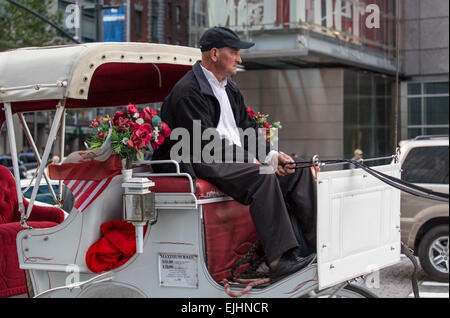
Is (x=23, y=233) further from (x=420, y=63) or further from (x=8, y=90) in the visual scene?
(x=420, y=63)

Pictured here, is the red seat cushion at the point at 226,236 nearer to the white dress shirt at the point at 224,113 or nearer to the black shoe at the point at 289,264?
the black shoe at the point at 289,264

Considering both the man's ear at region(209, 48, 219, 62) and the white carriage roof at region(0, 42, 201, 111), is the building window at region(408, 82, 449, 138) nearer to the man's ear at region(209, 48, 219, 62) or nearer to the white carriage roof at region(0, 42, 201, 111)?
the white carriage roof at region(0, 42, 201, 111)

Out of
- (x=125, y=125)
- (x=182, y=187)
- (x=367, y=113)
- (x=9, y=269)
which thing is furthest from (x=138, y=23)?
(x=182, y=187)

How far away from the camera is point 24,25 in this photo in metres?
28.0

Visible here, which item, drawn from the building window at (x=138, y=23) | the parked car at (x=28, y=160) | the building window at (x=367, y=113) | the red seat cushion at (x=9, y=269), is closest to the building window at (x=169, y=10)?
the building window at (x=138, y=23)

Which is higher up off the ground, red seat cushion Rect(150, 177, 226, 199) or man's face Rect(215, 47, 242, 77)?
man's face Rect(215, 47, 242, 77)

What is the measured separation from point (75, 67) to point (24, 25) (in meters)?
25.5

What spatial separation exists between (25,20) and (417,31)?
16.5 meters

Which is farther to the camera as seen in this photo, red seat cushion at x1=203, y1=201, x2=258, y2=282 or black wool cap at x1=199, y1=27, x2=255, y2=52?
black wool cap at x1=199, y1=27, x2=255, y2=52

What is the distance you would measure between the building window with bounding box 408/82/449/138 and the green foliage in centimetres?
1545

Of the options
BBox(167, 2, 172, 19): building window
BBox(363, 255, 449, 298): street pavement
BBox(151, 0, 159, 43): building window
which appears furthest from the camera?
BBox(151, 0, 159, 43): building window

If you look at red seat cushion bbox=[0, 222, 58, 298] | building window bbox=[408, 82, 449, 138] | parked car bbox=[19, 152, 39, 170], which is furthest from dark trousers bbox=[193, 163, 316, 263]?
parked car bbox=[19, 152, 39, 170]

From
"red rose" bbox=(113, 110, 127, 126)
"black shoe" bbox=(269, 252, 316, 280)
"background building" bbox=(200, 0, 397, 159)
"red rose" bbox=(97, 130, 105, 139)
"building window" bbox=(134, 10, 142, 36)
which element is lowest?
"black shoe" bbox=(269, 252, 316, 280)

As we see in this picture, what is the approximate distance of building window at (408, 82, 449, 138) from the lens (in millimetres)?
26578
